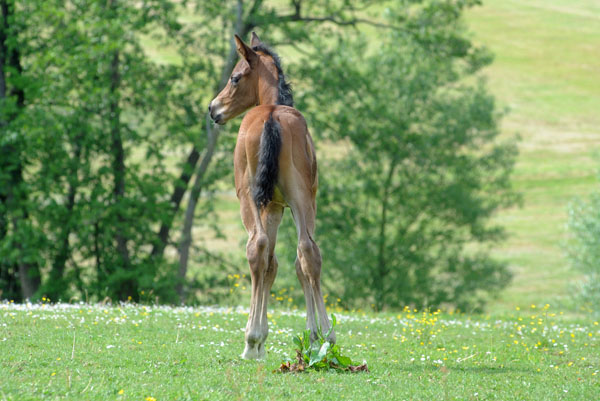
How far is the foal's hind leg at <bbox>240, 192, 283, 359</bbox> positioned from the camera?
307 inches

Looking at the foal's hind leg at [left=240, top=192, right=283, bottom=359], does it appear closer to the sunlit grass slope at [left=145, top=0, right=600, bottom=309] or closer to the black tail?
the black tail

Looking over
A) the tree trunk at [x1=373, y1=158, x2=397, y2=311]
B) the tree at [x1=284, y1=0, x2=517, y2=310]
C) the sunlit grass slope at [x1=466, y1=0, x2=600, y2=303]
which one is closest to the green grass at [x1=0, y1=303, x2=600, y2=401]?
the tree at [x1=284, y1=0, x2=517, y2=310]

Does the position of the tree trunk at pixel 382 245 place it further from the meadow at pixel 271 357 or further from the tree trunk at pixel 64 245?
the meadow at pixel 271 357

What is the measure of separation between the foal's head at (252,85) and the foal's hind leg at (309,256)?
1530 millimetres

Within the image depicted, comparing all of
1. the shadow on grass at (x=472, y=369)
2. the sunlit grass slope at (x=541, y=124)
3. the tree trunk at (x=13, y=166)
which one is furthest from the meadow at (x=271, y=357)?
the sunlit grass slope at (x=541, y=124)

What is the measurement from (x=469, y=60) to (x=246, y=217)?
67.3 ft

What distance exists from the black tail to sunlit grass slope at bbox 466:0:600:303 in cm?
2239

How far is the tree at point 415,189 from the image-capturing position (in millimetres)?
30344

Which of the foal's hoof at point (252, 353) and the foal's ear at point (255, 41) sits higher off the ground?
the foal's ear at point (255, 41)

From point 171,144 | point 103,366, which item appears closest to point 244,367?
point 103,366

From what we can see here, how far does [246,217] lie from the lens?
8117mm

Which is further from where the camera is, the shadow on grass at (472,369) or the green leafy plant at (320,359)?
the shadow on grass at (472,369)

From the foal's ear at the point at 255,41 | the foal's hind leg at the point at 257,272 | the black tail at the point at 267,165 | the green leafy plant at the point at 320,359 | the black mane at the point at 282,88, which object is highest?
the foal's ear at the point at 255,41

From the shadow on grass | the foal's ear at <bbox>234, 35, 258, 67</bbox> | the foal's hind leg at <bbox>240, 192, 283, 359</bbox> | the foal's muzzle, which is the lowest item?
the shadow on grass
